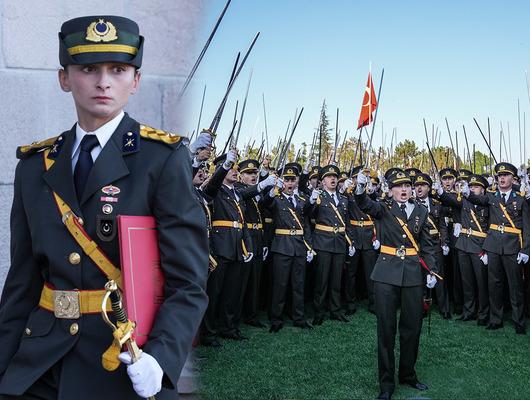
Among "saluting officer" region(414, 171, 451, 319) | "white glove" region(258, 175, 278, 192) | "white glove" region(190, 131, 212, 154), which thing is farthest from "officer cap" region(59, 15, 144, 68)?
"saluting officer" region(414, 171, 451, 319)

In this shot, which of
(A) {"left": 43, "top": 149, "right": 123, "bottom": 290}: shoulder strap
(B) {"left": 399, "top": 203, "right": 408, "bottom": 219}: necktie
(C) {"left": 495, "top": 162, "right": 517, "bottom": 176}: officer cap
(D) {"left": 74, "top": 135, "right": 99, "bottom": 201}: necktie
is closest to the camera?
(A) {"left": 43, "top": 149, "right": 123, "bottom": 290}: shoulder strap

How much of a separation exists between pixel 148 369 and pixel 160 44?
1810 millimetres

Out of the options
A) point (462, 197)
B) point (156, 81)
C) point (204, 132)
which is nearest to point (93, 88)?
point (156, 81)

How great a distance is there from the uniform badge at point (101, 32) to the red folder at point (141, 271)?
1.88 ft

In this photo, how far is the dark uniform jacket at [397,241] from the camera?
5645 millimetres

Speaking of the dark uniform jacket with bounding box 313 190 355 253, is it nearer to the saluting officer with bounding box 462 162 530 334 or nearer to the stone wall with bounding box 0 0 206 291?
the saluting officer with bounding box 462 162 530 334

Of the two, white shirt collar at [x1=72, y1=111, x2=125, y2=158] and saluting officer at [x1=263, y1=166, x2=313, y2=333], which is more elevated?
white shirt collar at [x1=72, y1=111, x2=125, y2=158]

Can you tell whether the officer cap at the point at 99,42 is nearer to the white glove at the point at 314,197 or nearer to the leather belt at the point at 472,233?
the white glove at the point at 314,197

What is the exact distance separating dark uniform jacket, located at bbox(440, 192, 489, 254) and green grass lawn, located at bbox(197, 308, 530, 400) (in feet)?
4.28

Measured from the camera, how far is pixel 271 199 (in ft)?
28.1

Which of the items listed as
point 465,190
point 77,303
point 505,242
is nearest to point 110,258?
point 77,303

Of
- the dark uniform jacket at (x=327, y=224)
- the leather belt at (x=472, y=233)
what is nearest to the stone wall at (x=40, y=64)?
the dark uniform jacket at (x=327, y=224)

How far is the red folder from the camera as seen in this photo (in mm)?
1727

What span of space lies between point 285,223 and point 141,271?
6.94m
